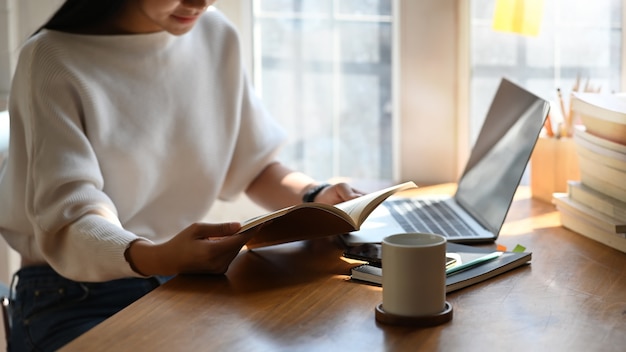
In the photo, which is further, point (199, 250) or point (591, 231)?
point (591, 231)

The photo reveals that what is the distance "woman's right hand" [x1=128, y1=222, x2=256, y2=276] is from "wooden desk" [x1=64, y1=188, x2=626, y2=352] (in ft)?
0.07

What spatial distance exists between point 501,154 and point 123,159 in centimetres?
67

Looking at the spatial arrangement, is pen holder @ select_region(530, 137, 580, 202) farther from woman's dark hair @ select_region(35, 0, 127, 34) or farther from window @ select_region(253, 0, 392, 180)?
woman's dark hair @ select_region(35, 0, 127, 34)

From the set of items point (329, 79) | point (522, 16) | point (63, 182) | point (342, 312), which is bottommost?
point (342, 312)

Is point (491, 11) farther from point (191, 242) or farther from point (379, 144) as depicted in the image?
point (191, 242)

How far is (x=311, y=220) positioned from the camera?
119cm

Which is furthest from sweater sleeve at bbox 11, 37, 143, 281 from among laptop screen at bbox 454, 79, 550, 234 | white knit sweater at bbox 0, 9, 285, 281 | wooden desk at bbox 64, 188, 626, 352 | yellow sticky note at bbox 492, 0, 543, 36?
yellow sticky note at bbox 492, 0, 543, 36

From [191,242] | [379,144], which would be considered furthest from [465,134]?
[191,242]

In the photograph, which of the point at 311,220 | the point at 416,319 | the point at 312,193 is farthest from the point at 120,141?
the point at 416,319

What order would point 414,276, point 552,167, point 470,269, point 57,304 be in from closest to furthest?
point 414,276
point 470,269
point 57,304
point 552,167

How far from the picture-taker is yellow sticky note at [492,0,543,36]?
1842mm

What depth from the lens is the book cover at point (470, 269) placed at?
3.56ft

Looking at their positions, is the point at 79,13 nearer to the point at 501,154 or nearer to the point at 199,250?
the point at 199,250

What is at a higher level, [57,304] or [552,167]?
[552,167]
